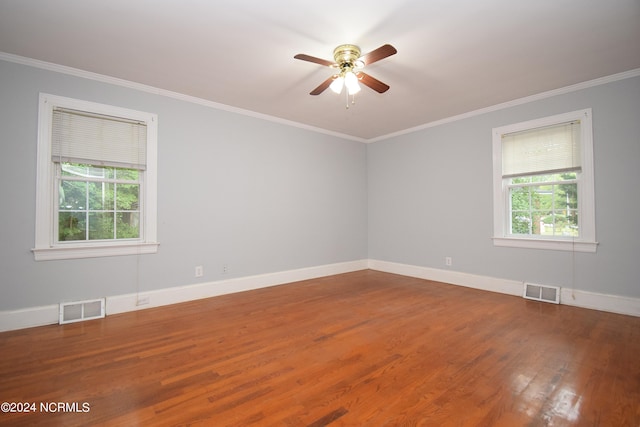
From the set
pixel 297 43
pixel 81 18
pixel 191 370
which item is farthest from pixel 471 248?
pixel 81 18

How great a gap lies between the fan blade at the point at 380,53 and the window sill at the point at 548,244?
3168 mm

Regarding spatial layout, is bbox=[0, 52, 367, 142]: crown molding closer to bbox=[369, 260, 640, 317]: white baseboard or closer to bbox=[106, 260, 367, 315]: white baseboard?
bbox=[106, 260, 367, 315]: white baseboard

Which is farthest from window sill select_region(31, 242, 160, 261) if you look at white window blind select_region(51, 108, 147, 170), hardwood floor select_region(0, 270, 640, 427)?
white window blind select_region(51, 108, 147, 170)

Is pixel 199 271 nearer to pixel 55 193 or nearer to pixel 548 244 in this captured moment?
pixel 55 193

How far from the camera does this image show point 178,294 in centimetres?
378

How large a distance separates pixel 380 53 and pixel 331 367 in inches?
95.2

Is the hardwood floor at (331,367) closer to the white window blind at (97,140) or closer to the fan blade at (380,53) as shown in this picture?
the white window blind at (97,140)

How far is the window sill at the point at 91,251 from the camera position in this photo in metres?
3.02

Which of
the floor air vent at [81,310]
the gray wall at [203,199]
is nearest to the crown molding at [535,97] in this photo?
the gray wall at [203,199]

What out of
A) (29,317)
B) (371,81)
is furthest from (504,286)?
(29,317)

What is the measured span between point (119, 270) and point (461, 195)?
4814mm

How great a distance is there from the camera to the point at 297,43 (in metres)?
2.70

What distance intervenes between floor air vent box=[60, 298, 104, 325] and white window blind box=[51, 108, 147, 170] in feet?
4.97

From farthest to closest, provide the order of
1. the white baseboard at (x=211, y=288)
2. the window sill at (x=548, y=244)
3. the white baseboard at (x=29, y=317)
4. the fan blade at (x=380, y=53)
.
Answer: the window sill at (x=548, y=244)
the white baseboard at (x=211, y=288)
the white baseboard at (x=29, y=317)
the fan blade at (x=380, y=53)
